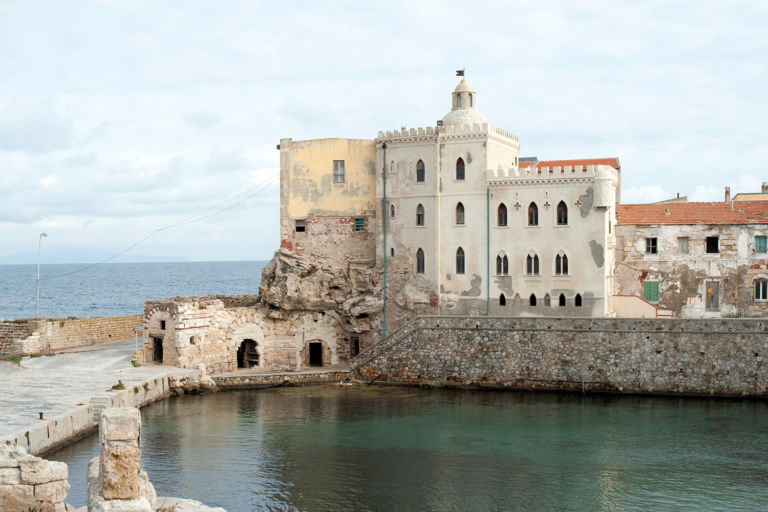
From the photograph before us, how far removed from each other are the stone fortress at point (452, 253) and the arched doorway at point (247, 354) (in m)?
0.08

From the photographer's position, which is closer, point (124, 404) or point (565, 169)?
point (124, 404)

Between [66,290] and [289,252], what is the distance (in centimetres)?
11795

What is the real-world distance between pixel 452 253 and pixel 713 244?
44.4ft

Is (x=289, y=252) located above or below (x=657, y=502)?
above

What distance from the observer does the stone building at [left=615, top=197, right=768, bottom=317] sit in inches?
1769

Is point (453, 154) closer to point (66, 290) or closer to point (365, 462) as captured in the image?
point (365, 462)

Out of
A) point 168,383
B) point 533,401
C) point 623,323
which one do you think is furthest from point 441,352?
point 168,383

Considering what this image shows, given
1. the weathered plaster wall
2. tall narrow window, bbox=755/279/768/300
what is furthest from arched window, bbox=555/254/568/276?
tall narrow window, bbox=755/279/768/300

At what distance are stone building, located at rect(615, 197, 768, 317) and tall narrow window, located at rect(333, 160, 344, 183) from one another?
15.1m

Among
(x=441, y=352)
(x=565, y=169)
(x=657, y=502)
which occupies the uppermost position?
(x=565, y=169)

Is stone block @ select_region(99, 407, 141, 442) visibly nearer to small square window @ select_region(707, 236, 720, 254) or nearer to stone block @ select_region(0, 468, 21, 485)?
stone block @ select_region(0, 468, 21, 485)

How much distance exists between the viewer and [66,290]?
155 meters

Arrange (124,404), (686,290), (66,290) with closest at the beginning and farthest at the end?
(124,404)
(686,290)
(66,290)

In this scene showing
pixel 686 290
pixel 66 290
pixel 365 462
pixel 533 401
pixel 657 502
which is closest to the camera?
pixel 657 502
